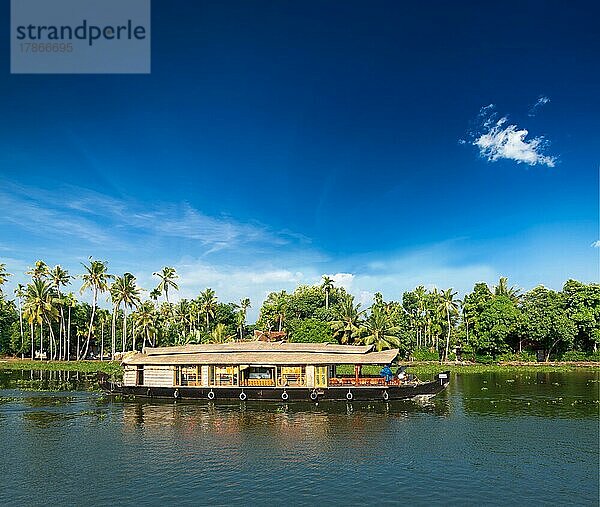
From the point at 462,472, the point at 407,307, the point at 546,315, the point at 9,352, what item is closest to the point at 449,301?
the point at 546,315

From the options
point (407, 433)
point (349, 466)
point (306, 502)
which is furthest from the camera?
point (407, 433)

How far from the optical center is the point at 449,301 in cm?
8062

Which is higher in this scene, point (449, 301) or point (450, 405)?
point (449, 301)

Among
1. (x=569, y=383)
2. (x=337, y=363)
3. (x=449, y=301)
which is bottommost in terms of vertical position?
(x=569, y=383)

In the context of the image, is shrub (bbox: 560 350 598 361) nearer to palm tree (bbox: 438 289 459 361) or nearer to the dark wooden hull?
palm tree (bbox: 438 289 459 361)

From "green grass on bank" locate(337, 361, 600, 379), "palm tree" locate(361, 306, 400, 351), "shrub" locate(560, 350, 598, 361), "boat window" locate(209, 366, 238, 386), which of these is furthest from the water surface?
"shrub" locate(560, 350, 598, 361)

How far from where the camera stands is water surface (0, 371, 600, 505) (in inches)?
755

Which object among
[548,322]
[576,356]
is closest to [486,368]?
→ [548,322]

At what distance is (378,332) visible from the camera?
67.8m

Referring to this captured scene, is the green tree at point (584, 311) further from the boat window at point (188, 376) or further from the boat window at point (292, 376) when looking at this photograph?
the boat window at point (188, 376)

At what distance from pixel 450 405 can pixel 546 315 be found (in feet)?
142

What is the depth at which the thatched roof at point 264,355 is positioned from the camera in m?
38.2

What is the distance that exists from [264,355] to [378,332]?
31200 millimetres

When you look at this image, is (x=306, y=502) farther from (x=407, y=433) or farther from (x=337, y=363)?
(x=337, y=363)
